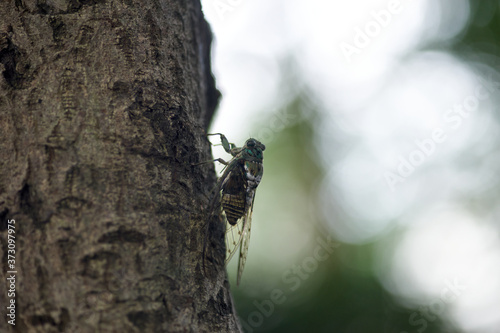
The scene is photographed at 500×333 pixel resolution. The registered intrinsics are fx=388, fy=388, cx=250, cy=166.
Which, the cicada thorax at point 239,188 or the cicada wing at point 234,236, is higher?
the cicada thorax at point 239,188

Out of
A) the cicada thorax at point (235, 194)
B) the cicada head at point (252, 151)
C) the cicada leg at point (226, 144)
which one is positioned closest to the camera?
the cicada thorax at point (235, 194)

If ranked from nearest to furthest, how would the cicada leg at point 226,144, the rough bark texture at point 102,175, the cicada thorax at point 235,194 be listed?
the rough bark texture at point 102,175
the cicada thorax at point 235,194
the cicada leg at point 226,144

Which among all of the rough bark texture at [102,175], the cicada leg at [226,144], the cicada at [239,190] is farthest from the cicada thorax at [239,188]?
the rough bark texture at [102,175]

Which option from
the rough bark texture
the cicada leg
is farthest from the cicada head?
the rough bark texture

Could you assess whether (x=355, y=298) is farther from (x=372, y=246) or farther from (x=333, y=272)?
(x=372, y=246)

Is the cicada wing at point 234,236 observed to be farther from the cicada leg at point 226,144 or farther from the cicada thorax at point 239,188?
the cicada leg at point 226,144

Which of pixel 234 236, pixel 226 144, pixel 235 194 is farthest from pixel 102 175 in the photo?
pixel 226 144

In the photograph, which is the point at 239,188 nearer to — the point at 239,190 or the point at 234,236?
the point at 239,190

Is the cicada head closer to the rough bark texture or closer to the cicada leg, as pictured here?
the cicada leg
